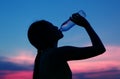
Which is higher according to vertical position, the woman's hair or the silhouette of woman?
the woman's hair

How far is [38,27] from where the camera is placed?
12.2 feet

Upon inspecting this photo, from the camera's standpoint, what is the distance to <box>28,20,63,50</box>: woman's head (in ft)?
11.7

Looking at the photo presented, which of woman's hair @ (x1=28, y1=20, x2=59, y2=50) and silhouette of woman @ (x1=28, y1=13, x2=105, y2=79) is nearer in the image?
silhouette of woman @ (x1=28, y1=13, x2=105, y2=79)

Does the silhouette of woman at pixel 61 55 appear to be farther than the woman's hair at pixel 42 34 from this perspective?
No

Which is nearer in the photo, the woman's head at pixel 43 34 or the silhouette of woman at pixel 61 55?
the silhouette of woman at pixel 61 55

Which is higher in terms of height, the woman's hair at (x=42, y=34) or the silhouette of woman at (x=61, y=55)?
the woman's hair at (x=42, y=34)

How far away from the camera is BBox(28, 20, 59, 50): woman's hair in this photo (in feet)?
11.7

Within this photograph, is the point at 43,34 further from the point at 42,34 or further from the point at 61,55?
the point at 61,55

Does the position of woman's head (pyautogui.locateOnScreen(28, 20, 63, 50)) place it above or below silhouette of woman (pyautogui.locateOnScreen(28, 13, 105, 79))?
above

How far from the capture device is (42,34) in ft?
12.0

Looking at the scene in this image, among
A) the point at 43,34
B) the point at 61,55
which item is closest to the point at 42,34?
the point at 43,34

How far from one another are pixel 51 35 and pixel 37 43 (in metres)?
0.23

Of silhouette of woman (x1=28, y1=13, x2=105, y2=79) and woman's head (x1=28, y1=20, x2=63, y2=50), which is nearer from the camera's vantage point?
silhouette of woman (x1=28, y1=13, x2=105, y2=79)

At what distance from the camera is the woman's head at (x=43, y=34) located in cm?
356
